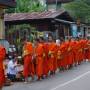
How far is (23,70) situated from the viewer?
18.5m

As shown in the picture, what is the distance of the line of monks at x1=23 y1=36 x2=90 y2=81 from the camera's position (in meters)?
18.5

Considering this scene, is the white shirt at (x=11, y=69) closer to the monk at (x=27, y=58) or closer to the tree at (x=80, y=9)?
the monk at (x=27, y=58)

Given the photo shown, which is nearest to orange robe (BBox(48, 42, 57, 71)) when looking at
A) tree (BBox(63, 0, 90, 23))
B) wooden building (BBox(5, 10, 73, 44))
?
wooden building (BBox(5, 10, 73, 44))

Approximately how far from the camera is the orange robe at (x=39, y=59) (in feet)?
62.2

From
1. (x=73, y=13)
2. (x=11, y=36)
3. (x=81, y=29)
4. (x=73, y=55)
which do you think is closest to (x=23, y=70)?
(x=73, y=55)

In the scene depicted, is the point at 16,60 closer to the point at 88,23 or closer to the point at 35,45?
the point at 35,45

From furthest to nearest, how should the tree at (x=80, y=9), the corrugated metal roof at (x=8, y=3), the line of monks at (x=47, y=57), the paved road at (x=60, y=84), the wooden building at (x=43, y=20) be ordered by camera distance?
the tree at (x=80, y=9)
the wooden building at (x=43, y=20)
the corrugated metal roof at (x=8, y=3)
the line of monks at (x=47, y=57)
the paved road at (x=60, y=84)

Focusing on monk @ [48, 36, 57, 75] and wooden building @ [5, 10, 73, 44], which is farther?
wooden building @ [5, 10, 73, 44]

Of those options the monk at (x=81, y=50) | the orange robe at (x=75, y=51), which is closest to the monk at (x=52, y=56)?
the orange robe at (x=75, y=51)

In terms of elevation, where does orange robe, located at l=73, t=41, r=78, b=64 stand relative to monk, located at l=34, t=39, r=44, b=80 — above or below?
below

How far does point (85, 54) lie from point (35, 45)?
11.5 m

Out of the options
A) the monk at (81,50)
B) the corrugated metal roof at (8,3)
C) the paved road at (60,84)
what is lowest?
the monk at (81,50)

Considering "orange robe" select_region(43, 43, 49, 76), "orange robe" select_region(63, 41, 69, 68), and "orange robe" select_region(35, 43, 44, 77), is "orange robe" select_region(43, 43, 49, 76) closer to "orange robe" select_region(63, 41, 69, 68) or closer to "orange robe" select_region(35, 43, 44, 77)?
"orange robe" select_region(35, 43, 44, 77)

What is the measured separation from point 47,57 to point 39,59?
1206mm
